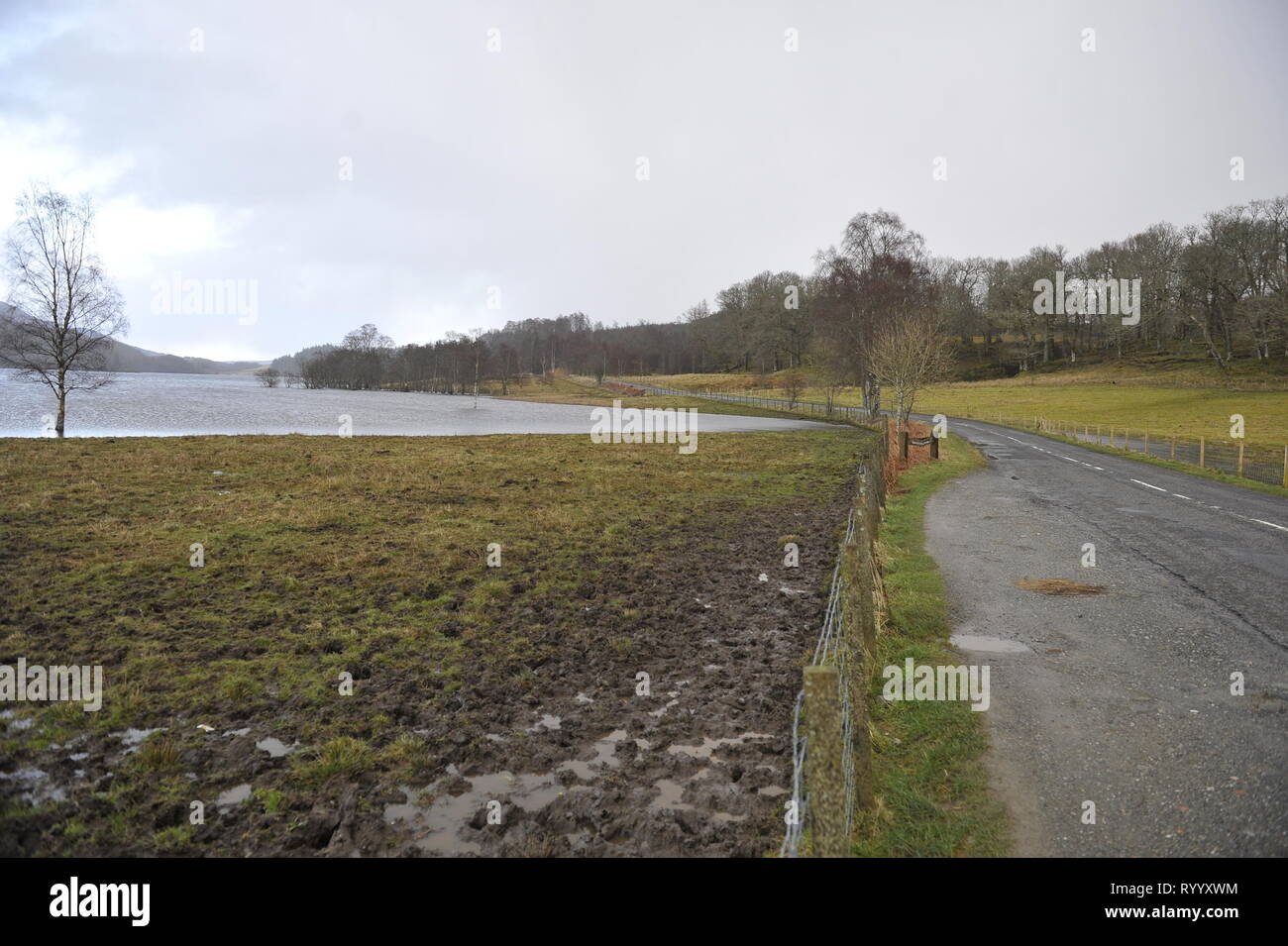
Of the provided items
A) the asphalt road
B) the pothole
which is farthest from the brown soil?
the pothole

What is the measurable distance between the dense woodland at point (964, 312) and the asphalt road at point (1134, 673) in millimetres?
29806

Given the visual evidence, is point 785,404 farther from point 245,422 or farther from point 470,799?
point 470,799

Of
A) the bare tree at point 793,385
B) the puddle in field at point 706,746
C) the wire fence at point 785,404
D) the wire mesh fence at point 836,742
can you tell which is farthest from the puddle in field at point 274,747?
the bare tree at point 793,385

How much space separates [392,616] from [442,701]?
275cm

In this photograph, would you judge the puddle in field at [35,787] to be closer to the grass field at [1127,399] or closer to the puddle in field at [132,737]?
the puddle in field at [132,737]

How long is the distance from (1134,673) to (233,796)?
8345 mm

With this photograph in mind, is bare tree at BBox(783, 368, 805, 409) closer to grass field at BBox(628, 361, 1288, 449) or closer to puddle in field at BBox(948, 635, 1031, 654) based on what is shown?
grass field at BBox(628, 361, 1288, 449)

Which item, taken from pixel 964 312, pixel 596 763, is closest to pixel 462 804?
pixel 596 763

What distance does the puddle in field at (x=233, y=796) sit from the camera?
4.96 m

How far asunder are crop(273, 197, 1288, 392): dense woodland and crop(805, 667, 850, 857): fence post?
41.2 metres

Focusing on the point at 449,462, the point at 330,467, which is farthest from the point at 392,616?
the point at 449,462

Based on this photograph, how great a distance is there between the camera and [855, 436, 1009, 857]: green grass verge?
4523 millimetres

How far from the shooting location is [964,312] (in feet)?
334
